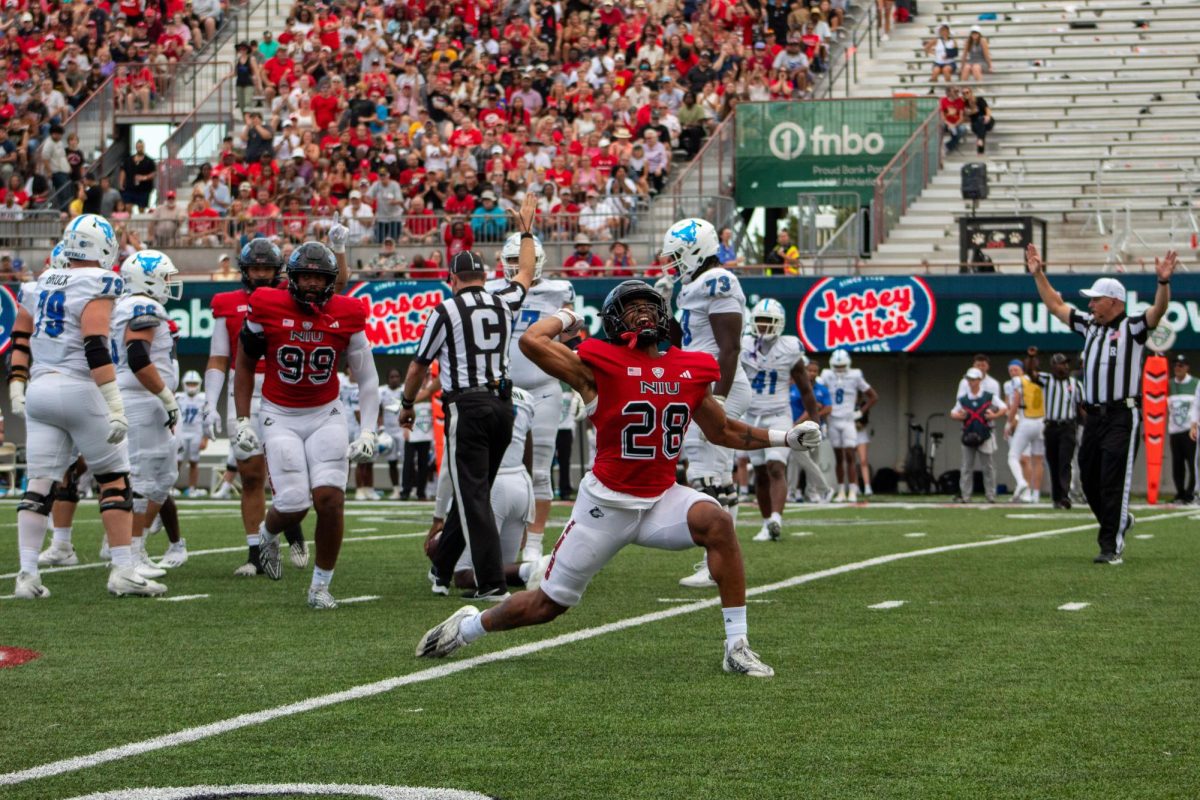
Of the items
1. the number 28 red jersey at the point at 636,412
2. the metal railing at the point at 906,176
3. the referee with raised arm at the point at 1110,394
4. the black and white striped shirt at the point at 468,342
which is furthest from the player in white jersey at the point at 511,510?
the metal railing at the point at 906,176

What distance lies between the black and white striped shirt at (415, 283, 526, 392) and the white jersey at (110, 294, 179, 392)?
2.04 meters

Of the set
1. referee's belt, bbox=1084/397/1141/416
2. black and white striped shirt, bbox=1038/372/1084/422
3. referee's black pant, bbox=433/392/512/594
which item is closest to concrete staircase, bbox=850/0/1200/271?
black and white striped shirt, bbox=1038/372/1084/422

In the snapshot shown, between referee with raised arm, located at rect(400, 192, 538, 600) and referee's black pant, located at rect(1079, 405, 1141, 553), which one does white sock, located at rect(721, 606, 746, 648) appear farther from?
referee's black pant, located at rect(1079, 405, 1141, 553)

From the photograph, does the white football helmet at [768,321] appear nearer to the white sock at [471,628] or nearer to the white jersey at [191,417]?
the white sock at [471,628]

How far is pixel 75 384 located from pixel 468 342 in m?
2.08

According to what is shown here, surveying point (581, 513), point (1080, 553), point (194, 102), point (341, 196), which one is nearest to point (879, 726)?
point (581, 513)

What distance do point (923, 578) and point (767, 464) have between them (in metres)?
3.78

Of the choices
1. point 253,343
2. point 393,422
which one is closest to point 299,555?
point 253,343

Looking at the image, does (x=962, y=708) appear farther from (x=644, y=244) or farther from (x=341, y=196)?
(x=341, y=196)

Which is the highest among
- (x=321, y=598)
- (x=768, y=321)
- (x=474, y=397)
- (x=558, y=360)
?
(x=768, y=321)

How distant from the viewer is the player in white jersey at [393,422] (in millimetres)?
23875

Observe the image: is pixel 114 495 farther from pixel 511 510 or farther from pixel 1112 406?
pixel 1112 406

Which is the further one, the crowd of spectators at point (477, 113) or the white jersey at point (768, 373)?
the crowd of spectators at point (477, 113)

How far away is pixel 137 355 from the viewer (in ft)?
33.9
